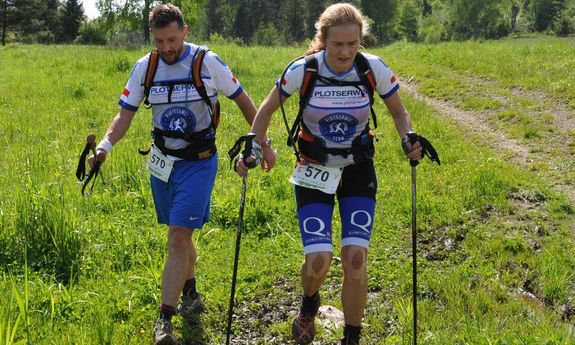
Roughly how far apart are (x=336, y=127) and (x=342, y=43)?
583 mm

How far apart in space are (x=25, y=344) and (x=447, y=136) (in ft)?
27.2

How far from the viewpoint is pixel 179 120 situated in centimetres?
425

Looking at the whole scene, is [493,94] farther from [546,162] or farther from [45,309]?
[45,309]

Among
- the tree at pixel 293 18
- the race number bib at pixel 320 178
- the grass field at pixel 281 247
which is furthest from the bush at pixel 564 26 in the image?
the race number bib at pixel 320 178

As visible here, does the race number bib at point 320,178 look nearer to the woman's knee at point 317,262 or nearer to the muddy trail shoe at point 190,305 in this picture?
the woman's knee at point 317,262

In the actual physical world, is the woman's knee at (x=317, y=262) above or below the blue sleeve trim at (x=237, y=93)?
below

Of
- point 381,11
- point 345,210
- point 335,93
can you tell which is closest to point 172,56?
point 335,93

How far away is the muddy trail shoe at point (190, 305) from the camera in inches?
180

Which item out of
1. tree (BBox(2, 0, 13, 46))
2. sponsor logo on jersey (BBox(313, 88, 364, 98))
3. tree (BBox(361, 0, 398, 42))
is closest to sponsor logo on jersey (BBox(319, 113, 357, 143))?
sponsor logo on jersey (BBox(313, 88, 364, 98))

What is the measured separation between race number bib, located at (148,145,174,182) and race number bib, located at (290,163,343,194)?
1.03 meters

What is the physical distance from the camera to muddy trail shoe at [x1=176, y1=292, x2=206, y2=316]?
457 centimetres

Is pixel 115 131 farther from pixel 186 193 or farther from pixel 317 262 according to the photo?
pixel 317 262

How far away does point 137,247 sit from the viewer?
5.58 metres

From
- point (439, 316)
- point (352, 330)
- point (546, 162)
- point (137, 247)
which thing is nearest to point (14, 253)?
point (137, 247)
